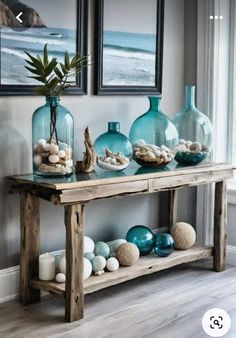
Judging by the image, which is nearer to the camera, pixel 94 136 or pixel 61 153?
pixel 61 153

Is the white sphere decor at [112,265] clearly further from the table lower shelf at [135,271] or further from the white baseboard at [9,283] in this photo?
the white baseboard at [9,283]

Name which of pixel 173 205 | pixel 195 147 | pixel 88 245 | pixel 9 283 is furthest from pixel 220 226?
pixel 9 283

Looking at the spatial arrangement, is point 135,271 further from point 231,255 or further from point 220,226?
point 231,255

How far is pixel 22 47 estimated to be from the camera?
2.97m

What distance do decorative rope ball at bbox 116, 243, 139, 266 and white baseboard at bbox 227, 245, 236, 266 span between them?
0.92 m

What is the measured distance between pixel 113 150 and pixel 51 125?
0.44 meters

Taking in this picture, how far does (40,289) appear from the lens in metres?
3.01

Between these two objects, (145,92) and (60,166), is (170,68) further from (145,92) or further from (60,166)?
(60,166)

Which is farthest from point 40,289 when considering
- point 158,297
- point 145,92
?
point 145,92

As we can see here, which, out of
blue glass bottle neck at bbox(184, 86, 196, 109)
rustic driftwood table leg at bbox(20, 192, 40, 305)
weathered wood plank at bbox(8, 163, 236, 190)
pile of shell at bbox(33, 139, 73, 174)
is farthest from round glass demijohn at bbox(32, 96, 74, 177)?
blue glass bottle neck at bbox(184, 86, 196, 109)

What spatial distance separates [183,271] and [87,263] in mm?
927

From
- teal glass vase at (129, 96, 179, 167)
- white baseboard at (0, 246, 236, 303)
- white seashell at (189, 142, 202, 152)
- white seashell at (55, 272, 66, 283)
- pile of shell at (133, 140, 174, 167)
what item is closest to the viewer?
white seashell at (55, 272, 66, 283)

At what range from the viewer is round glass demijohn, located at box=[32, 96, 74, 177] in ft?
9.45

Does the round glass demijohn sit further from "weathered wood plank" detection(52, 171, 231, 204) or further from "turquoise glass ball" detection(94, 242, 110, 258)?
"turquoise glass ball" detection(94, 242, 110, 258)
